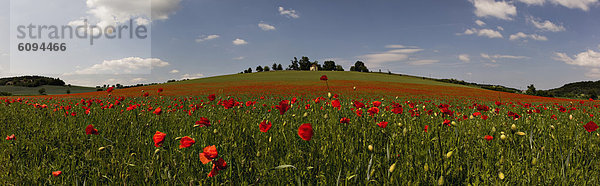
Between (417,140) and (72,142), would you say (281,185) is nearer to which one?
(417,140)

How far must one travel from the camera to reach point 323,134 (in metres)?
2.69

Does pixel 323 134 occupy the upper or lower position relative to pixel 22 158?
upper

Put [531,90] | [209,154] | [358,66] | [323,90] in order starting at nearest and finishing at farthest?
[209,154], [323,90], [531,90], [358,66]

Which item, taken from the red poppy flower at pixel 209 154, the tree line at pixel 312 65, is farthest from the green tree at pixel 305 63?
the red poppy flower at pixel 209 154

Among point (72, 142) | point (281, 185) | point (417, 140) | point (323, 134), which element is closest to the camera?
point (281, 185)

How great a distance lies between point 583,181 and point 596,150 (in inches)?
52.7

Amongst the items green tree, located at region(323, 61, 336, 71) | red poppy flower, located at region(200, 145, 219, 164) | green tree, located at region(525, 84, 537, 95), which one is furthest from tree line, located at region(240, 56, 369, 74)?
red poppy flower, located at region(200, 145, 219, 164)

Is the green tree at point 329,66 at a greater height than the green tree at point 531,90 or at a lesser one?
greater

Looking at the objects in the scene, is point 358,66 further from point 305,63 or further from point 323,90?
point 323,90

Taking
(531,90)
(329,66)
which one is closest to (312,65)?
(329,66)

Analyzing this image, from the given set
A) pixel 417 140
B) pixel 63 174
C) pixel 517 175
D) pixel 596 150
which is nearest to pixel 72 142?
pixel 63 174

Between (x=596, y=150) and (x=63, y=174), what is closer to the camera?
(x=63, y=174)

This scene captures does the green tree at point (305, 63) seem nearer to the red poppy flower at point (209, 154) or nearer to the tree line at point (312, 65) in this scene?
the tree line at point (312, 65)

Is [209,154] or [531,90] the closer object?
[209,154]
